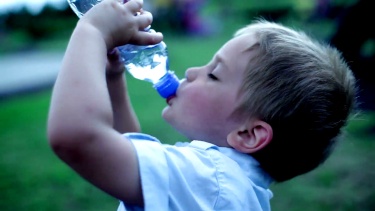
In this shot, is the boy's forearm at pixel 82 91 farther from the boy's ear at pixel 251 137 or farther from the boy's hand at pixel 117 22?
the boy's ear at pixel 251 137

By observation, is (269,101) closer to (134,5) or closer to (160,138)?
(134,5)

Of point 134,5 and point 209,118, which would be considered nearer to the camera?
point 134,5

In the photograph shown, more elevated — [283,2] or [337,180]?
[337,180]

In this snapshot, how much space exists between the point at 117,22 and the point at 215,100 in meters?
0.38

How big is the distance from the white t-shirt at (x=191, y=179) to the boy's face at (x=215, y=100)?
3.6 inches

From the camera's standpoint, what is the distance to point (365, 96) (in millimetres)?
5301

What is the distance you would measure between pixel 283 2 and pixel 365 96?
999cm

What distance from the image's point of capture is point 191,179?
4.10 ft

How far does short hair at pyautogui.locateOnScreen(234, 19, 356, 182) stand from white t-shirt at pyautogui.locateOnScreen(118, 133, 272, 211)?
0.15m

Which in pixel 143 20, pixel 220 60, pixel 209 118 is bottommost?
pixel 209 118

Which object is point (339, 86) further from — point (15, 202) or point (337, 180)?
point (15, 202)

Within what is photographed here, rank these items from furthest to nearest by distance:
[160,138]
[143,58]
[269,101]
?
1. [160,138]
2. [143,58]
3. [269,101]

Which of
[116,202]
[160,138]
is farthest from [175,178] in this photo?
[160,138]

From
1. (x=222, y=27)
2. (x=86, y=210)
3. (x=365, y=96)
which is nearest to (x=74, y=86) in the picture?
(x=86, y=210)
